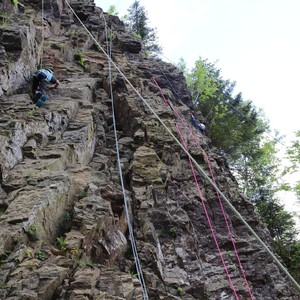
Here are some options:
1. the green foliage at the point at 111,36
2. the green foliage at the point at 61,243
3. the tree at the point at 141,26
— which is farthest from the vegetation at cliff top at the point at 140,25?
the green foliage at the point at 61,243

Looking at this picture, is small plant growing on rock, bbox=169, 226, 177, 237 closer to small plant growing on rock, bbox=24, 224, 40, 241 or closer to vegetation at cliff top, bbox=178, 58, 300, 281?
small plant growing on rock, bbox=24, 224, 40, 241

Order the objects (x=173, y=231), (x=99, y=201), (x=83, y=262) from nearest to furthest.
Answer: (x=83, y=262), (x=99, y=201), (x=173, y=231)

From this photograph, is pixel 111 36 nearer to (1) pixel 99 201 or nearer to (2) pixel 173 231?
(2) pixel 173 231

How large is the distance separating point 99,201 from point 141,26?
79.9 feet

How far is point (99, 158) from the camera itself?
27.3 ft

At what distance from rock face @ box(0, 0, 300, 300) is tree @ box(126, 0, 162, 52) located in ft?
52.7

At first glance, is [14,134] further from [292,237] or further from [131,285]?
[292,237]

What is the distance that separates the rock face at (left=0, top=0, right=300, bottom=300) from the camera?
4.46 meters

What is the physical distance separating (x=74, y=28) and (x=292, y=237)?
13.4 meters

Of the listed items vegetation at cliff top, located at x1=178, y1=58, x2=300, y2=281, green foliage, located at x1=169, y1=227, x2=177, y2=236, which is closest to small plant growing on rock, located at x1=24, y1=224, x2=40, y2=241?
green foliage, located at x1=169, y1=227, x2=177, y2=236

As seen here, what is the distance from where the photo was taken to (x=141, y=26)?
91.1 ft

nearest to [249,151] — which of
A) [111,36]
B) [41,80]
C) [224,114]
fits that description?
[224,114]

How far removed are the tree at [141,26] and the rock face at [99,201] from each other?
632 inches

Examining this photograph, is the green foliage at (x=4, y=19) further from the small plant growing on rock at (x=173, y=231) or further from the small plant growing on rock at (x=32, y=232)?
the small plant growing on rock at (x=173, y=231)
